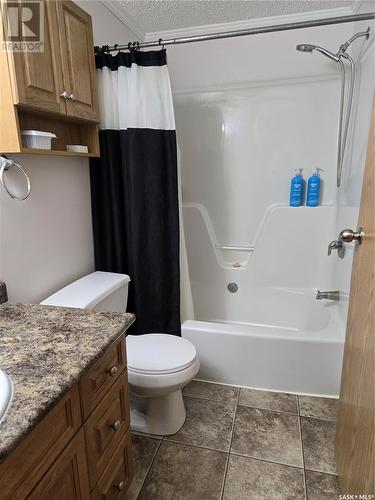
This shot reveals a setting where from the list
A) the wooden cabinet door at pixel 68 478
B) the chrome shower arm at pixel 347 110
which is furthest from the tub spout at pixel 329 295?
the wooden cabinet door at pixel 68 478

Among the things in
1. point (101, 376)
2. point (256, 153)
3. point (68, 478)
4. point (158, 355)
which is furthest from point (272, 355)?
point (256, 153)

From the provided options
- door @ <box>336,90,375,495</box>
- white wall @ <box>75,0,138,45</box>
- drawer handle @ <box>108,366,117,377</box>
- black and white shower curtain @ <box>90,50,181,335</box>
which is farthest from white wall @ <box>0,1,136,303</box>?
door @ <box>336,90,375,495</box>

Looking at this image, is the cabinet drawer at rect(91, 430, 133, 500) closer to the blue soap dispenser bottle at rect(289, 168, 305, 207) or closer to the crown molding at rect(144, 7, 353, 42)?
the blue soap dispenser bottle at rect(289, 168, 305, 207)

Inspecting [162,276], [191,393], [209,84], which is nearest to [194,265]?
[162,276]

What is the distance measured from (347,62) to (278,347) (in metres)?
1.97

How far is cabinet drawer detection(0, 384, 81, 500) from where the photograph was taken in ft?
2.11

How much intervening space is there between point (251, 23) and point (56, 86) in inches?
66.7

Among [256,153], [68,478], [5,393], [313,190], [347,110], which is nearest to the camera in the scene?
[5,393]

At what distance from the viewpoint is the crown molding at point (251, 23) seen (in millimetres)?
2170

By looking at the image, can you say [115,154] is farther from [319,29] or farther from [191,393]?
[319,29]

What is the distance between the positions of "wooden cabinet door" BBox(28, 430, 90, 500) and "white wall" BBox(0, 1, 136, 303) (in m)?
0.76

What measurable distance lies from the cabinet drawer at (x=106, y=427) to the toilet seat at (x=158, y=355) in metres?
0.31

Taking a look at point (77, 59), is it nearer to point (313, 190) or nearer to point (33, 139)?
point (33, 139)

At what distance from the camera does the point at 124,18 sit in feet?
6.97
